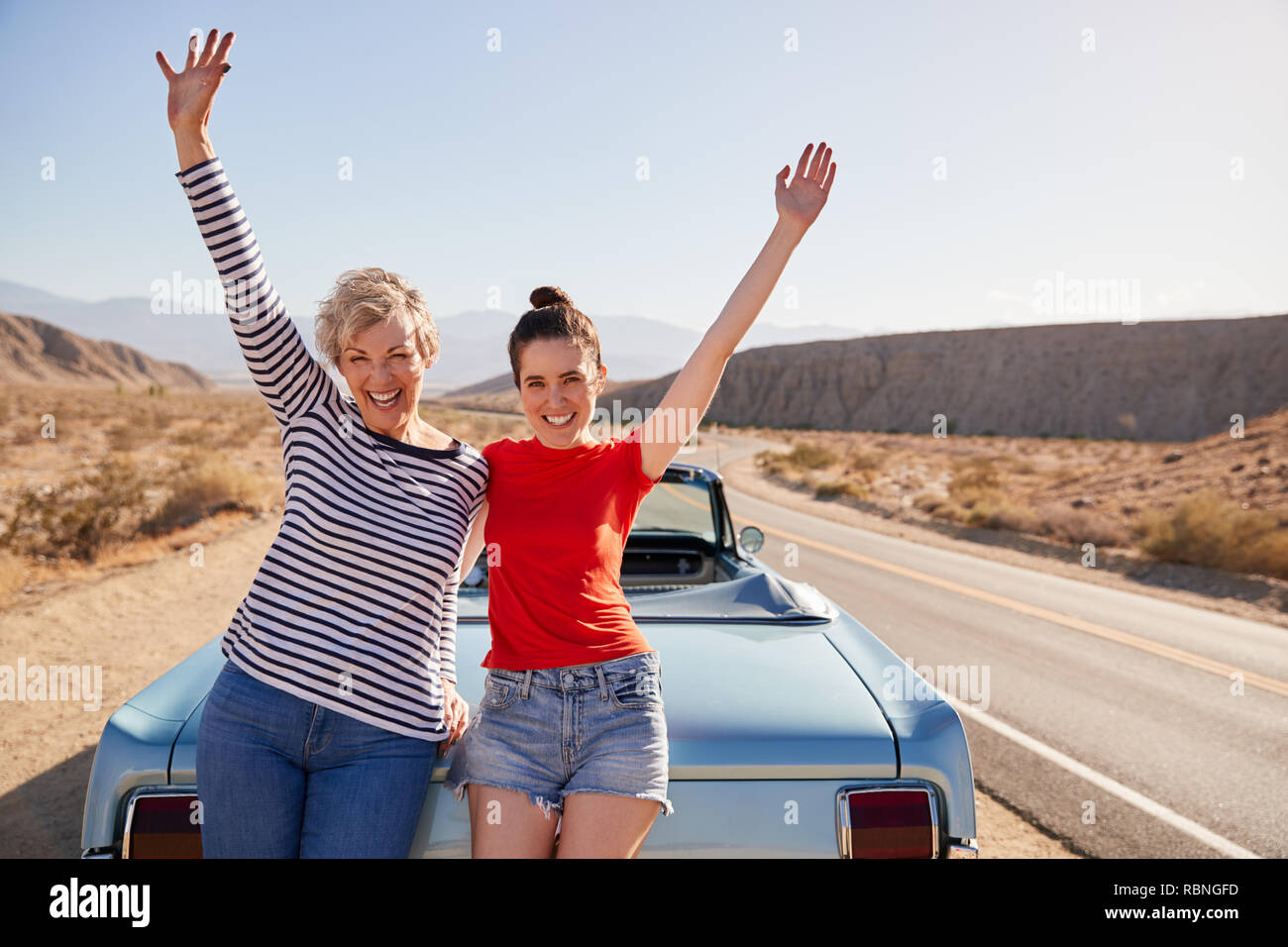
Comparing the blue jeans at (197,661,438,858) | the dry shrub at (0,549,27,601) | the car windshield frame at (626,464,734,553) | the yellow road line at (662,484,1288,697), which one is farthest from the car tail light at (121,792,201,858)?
the dry shrub at (0,549,27,601)

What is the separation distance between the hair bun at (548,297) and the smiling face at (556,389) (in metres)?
0.23

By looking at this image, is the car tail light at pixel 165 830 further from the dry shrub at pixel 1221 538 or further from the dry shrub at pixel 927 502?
the dry shrub at pixel 927 502

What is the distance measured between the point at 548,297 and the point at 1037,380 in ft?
249

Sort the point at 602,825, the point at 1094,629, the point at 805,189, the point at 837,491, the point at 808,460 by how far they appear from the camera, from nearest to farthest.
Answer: the point at 602,825, the point at 805,189, the point at 1094,629, the point at 837,491, the point at 808,460

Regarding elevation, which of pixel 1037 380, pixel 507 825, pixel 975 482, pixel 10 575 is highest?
pixel 1037 380

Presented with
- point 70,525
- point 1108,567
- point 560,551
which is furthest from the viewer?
point 1108,567

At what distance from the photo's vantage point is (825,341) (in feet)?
298

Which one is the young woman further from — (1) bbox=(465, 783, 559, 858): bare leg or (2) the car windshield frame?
(2) the car windshield frame

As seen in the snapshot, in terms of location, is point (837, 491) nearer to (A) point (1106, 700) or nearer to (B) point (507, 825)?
(A) point (1106, 700)

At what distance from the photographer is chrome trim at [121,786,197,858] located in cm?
178

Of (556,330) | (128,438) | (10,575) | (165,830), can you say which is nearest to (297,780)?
(165,830)

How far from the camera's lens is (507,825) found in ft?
5.41
